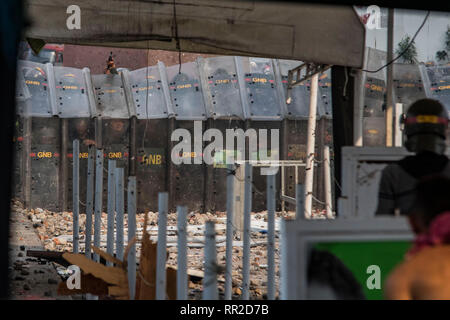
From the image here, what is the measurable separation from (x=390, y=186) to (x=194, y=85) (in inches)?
388

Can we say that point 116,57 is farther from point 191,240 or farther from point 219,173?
point 191,240

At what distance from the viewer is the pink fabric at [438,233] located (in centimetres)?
189

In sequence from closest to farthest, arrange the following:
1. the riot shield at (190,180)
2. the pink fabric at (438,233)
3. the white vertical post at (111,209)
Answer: the pink fabric at (438,233) < the white vertical post at (111,209) < the riot shield at (190,180)

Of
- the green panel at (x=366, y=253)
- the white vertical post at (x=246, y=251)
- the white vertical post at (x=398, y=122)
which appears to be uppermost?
the white vertical post at (x=398, y=122)

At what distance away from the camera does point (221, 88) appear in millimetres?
12328

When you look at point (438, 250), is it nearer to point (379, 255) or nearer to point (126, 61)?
point (379, 255)

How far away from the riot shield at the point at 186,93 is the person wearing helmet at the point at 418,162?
930 centimetres

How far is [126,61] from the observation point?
49.2ft

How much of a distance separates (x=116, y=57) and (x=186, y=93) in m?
3.76


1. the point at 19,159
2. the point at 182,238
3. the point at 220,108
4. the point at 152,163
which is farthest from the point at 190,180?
the point at 182,238

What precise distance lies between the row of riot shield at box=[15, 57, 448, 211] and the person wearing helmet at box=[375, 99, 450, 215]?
902 centimetres

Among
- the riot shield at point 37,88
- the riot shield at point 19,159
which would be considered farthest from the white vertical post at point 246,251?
the riot shield at point 37,88

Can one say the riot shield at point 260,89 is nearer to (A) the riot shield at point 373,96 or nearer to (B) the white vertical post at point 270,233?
(A) the riot shield at point 373,96

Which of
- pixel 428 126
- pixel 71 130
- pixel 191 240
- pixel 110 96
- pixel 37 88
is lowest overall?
pixel 191 240
